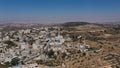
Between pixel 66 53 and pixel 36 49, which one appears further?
pixel 36 49

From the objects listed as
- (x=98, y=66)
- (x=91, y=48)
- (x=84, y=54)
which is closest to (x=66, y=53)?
(x=84, y=54)

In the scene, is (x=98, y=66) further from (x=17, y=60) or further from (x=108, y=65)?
(x=17, y=60)

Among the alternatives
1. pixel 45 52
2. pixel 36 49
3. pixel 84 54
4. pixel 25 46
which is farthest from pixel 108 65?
pixel 25 46

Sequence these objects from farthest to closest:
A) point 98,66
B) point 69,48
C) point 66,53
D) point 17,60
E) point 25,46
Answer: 1. point 25,46
2. point 69,48
3. point 66,53
4. point 17,60
5. point 98,66

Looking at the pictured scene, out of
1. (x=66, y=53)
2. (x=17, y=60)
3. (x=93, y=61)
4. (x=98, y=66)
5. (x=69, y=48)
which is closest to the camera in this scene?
(x=98, y=66)

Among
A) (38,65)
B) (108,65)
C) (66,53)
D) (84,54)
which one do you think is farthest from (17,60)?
(108,65)

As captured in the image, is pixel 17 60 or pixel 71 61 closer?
pixel 71 61

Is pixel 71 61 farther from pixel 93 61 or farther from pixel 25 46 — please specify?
pixel 25 46

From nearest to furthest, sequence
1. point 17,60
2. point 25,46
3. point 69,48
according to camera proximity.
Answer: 1. point 17,60
2. point 69,48
3. point 25,46

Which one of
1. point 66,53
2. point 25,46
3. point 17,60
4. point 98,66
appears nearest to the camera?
point 98,66
